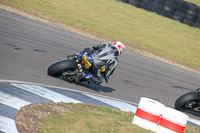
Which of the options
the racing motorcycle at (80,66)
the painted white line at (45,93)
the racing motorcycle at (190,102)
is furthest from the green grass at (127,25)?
the painted white line at (45,93)

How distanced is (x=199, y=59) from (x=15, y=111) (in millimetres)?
19457

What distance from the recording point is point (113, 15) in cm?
2781

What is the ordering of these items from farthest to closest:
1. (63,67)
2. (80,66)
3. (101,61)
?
(101,61) → (80,66) → (63,67)

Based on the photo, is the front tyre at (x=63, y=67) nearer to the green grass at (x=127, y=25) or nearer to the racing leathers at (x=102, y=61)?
the racing leathers at (x=102, y=61)

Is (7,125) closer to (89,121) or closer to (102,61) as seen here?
(89,121)

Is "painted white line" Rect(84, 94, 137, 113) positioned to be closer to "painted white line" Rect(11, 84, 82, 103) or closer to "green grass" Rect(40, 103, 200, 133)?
"green grass" Rect(40, 103, 200, 133)

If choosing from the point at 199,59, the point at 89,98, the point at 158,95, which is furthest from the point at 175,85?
the point at 199,59

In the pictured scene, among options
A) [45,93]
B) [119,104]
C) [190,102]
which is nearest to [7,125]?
[45,93]

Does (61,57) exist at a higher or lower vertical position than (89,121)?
lower

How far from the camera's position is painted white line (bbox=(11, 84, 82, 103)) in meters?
7.83

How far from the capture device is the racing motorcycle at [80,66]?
957cm

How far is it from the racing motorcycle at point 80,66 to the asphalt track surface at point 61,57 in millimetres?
200

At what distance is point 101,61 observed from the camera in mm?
9992

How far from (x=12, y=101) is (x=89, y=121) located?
136 cm
